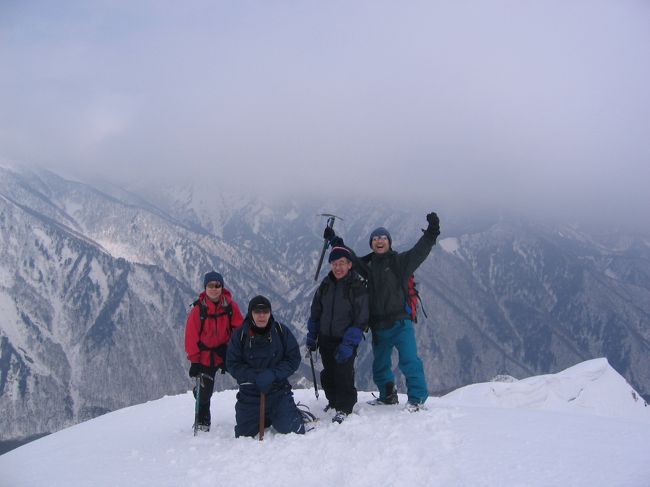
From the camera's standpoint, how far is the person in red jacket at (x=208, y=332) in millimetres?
11805

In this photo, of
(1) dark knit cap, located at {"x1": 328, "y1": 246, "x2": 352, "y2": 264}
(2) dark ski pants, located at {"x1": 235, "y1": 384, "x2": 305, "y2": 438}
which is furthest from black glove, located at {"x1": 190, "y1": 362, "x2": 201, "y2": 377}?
(1) dark knit cap, located at {"x1": 328, "y1": 246, "x2": 352, "y2": 264}

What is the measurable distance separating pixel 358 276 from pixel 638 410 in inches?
2635

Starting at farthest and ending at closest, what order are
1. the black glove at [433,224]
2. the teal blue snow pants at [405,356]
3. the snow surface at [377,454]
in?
the teal blue snow pants at [405,356] < the black glove at [433,224] < the snow surface at [377,454]

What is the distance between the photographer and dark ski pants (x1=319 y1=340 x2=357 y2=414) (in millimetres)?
11211

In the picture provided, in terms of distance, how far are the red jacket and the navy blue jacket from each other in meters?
1.09

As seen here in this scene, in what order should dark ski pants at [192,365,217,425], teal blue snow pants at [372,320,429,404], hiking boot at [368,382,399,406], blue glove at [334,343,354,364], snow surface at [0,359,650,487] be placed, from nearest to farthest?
1. snow surface at [0,359,650,487]
2. blue glove at [334,343,354,364]
3. teal blue snow pants at [372,320,429,404]
4. dark ski pants at [192,365,217,425]
5. hiking boot at [368,382,399,406]

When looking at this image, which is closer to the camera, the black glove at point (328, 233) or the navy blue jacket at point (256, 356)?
the navy blue jacket at point (256, 356)

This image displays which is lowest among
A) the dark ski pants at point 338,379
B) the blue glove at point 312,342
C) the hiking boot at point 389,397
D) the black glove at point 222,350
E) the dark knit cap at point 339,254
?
the hiking boot at point 389,397

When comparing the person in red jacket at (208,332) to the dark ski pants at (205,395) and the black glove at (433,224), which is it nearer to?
the dark ski pants at (205,395)

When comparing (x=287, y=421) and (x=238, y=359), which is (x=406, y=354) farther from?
(x=238, y=359)

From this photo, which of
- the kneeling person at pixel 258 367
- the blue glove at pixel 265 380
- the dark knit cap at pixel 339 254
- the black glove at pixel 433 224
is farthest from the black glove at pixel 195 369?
the black glove at pixel 433 224

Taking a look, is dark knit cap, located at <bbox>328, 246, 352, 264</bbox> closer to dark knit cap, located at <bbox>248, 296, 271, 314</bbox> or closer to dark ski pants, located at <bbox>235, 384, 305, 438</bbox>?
dark knit cap, located at <bbox>248, 296, 271, 314</bbox>

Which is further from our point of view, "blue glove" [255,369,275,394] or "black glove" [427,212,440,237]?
"black glove" [427,212,440,237]

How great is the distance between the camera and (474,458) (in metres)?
8.12
